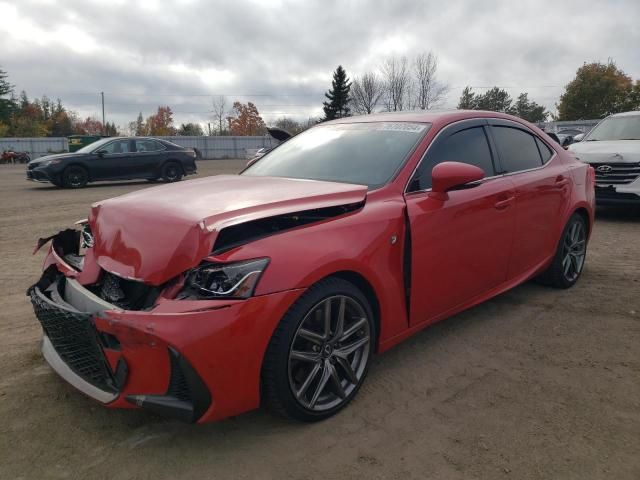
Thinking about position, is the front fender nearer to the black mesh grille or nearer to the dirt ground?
the dirt ground

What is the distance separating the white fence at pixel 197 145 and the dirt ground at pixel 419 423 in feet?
127

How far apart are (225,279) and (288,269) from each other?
0.29 m

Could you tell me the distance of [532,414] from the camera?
261 cm

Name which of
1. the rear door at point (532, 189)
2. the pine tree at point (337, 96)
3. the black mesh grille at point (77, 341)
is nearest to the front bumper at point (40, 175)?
the black mesh grille at point (77, 341)

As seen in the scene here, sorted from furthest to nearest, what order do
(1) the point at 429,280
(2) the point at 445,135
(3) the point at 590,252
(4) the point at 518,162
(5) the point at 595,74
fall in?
(5) the point at 595,74 → (3) the point at 590,252 → (4) the point at 518,162 → (2) the point at 445,135 → (1) the point at 429,280

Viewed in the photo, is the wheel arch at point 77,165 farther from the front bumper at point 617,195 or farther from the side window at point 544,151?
the side window at point 544,151

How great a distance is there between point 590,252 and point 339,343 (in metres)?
4.66

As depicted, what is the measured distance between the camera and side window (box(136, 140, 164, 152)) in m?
15.0

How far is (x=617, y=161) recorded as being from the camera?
789 centimetres

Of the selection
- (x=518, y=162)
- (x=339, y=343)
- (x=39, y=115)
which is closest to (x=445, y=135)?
(x=518, y=162)

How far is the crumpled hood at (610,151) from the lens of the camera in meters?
7.82

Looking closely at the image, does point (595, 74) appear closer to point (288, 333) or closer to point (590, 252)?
point (590, 252)

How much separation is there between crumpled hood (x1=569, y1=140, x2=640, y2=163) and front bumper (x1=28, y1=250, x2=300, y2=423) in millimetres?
7580

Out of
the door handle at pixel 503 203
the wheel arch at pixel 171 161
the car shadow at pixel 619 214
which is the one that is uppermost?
the wheel arch at pixel 171 161
